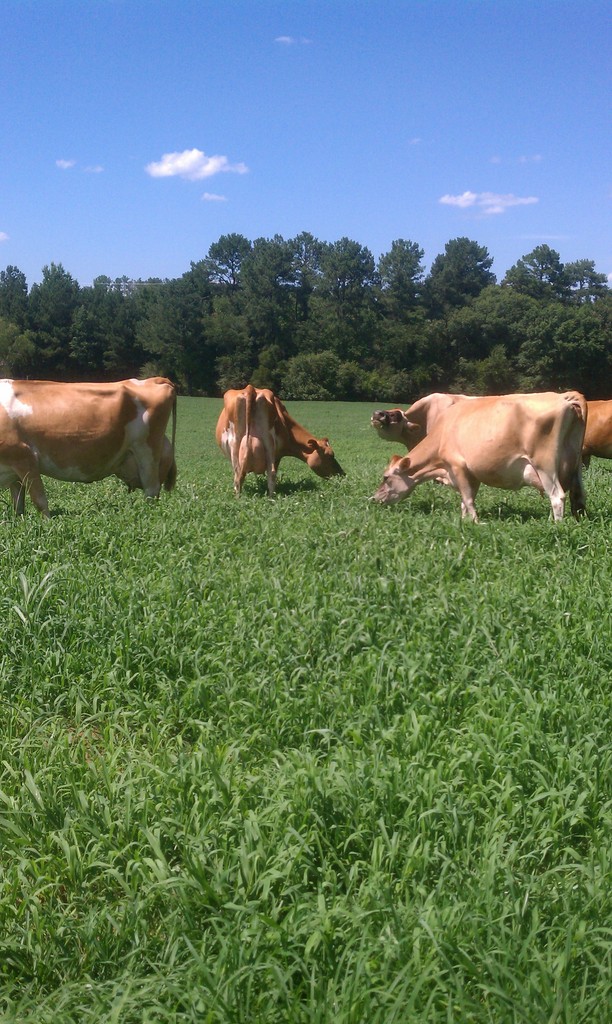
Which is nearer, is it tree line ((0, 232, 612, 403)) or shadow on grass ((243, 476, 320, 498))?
shadow on grass ((243, 476, 320, 498))

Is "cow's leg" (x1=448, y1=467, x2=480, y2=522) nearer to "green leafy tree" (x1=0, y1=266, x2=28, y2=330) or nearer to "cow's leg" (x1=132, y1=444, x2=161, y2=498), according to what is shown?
"cow's leg" (x1=132, y1=444, x2=161, y2=498)

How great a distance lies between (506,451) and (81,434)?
442 cm

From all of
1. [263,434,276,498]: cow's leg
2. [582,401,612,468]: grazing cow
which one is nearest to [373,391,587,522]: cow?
[263,434,276,498]: cow's leg

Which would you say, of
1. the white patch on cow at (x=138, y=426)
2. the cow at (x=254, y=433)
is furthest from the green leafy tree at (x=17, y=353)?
the white patch on cow at (x=138, y=426)

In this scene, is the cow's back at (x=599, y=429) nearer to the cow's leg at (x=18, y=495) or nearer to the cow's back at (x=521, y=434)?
the cow's back at (x=521, y=434)

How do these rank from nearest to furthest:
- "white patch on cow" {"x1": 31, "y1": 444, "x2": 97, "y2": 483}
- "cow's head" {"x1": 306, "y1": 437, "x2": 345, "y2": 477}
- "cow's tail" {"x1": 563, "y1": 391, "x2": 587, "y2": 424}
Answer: "cow's tail" {"x1": 563, "y1": 391, "x2": 587, "y2": 424}, "white patch on cow" {"x1": 31, "y1": 444, "x2": 97, "y2": 483}, "cow's head" {"x1": 306, "y1": 437, "x2": 345, "y2": 477}

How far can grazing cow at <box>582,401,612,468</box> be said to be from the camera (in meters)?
13.7

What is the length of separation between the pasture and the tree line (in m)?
57.4

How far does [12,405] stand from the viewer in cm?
899

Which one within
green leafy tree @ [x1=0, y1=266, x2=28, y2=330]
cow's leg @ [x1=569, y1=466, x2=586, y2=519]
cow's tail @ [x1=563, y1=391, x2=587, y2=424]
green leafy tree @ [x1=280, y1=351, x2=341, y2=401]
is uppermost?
green leafy tree @ [x1=0, y1=266, x2=28, y2=330]

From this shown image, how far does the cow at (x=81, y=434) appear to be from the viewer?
8.96m

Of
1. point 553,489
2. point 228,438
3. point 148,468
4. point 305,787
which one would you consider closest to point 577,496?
point 553,489

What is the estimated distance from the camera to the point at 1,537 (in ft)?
23.8

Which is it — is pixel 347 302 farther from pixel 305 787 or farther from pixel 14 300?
pixel 305 787
